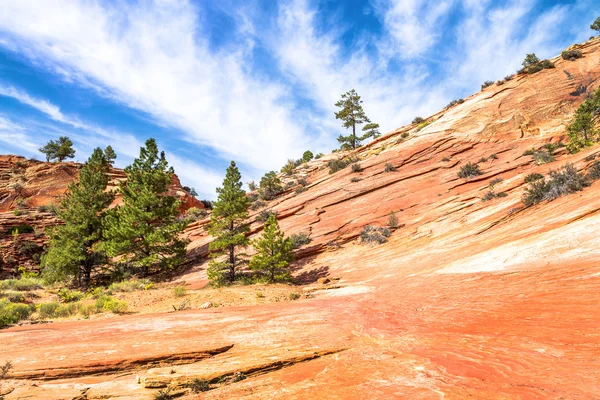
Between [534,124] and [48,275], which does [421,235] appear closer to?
[534,124]

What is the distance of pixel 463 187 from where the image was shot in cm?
2306

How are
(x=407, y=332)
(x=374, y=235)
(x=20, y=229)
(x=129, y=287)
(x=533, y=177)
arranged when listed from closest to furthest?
(x=407, y=332), (x=533, y=177), (x=374, y=235), (x=129, y=287), (x=20, y=229)

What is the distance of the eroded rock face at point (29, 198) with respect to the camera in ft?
125

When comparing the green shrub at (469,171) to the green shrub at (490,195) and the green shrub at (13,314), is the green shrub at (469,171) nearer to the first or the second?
the green shrub at (490,195)

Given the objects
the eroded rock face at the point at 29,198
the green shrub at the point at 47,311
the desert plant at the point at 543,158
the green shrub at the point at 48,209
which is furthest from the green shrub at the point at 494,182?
the green shrub at the point at 48,209

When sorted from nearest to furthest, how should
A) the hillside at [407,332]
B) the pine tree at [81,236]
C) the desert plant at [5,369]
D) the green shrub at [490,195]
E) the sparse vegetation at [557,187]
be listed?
1. the hillside at [407,332]
2. the desert plant at [5,369]
3. the sparse vegetation at [557,187]
4. the green shrub at [490,195]
5. the pine tree at [81,236]

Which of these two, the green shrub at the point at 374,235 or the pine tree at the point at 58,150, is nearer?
the green shrub at the point at 374,235

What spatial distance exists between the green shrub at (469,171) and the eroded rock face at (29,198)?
2958cm

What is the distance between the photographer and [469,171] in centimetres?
2447

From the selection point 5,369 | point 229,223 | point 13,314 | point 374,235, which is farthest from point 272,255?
point 5,369

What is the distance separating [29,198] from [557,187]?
67992 mm

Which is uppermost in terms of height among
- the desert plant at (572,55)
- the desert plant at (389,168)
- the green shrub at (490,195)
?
the desert plant at (572,55)

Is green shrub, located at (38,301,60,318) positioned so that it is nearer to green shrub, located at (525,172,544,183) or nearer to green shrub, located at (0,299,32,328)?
green shrub, located at (0,299,32,328)

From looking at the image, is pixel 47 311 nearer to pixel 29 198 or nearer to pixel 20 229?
pixel 20 229
